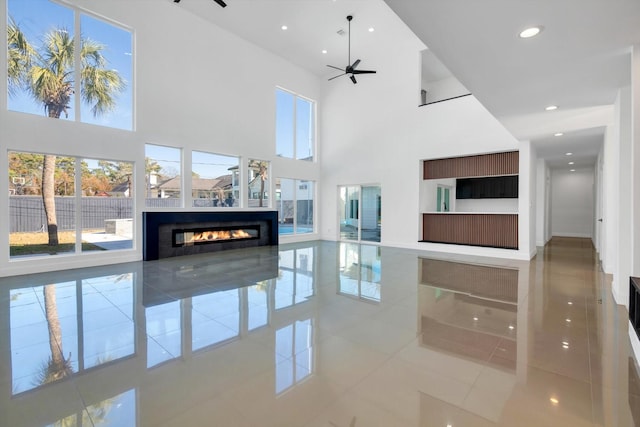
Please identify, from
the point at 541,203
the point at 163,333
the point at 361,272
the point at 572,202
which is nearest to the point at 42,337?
the point at 163,333

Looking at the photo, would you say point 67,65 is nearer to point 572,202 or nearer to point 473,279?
point 473,279

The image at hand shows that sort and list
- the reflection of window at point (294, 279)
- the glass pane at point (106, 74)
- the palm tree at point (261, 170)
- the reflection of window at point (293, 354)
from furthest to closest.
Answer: the palm tree at point (261, 170)
the glass pane at point (106, 74)
the reflection of window at point (294, 279)
the reflection of window at point (293, 354)

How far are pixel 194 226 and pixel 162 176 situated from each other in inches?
→ 57.9

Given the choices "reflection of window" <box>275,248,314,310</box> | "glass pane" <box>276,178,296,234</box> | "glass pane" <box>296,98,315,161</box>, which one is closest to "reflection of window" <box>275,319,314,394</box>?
"reflection of window" <box>275,248,314,310</box>

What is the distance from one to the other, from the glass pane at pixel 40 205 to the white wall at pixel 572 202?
16138 mm

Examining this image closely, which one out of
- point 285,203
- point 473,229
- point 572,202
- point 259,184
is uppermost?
point 259,184

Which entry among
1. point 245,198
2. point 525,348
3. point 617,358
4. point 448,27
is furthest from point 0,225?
point 617,358

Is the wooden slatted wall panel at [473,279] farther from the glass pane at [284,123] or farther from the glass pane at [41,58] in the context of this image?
the glass pane at [41,58]

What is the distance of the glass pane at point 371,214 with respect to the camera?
33.4 ft

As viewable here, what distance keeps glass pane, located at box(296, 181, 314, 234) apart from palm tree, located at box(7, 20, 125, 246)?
6.10m

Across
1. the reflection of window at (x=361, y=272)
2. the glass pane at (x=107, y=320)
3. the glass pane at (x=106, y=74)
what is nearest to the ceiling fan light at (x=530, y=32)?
the reflection of window at (x=361, y=272)

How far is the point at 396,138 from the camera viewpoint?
9461 millimetres

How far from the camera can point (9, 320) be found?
3.44 metres

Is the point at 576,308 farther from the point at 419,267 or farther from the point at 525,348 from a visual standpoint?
the point at 419,267
